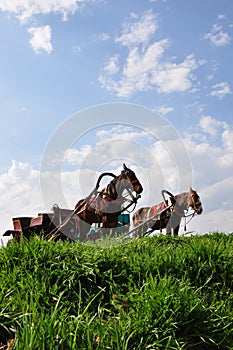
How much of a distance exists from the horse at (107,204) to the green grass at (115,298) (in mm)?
2758

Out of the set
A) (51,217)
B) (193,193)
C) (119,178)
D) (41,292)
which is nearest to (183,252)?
(41,292)

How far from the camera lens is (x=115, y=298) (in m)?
3.53

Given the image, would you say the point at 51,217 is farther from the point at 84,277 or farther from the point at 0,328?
the point at 0,328

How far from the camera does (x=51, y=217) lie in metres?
9.02

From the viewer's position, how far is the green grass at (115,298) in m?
2.85

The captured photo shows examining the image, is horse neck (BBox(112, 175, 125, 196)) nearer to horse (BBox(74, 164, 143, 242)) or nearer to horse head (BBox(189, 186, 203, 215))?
horse (BBox(74, 164, 143, 242))

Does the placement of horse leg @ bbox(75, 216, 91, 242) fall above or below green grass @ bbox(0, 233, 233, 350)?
above

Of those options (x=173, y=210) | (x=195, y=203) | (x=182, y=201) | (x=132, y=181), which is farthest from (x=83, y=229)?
(x=195, y=203)

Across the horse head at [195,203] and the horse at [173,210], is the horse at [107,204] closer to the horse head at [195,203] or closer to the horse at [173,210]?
the horse at [173,210]

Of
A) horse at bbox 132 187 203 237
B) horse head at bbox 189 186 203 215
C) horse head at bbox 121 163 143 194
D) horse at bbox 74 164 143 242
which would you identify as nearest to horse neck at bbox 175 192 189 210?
horse at bbox 132 187 203 237

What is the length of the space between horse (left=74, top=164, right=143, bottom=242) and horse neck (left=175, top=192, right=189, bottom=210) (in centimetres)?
232

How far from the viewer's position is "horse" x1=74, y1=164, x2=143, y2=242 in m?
7.82

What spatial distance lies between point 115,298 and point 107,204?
4461 mm

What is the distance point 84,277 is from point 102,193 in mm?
3980
